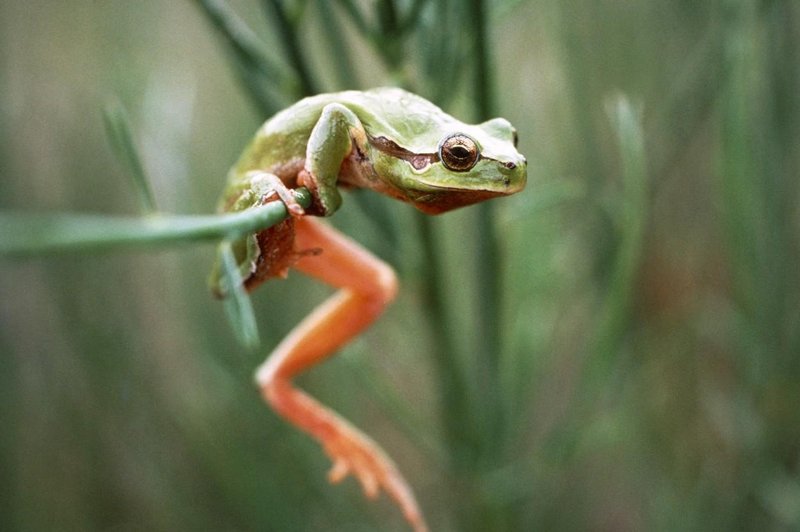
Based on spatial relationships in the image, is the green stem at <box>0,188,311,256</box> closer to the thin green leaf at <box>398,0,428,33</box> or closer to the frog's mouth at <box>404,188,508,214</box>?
the frog's mouth at <box>404,188,508,214</box>

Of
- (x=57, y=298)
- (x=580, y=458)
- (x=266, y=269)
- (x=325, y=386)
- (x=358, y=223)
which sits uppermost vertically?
(x=266, y=269)

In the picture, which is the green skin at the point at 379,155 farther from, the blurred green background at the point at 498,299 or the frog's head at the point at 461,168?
the blurred green background at the point at 498,299

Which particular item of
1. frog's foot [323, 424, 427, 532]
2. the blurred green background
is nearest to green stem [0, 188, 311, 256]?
the blurred green background

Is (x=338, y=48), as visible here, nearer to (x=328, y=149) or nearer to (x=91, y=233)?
(x=328, y=149)

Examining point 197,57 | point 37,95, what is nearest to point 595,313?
point 37,95

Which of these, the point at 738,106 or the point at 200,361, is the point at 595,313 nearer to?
the point at 738,106

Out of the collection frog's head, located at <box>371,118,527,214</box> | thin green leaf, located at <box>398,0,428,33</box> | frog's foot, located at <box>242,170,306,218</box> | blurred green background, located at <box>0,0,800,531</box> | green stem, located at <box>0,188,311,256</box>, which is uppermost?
Result: green stem, located at <box>0,188,311,256</box>

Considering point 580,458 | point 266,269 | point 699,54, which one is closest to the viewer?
point 266,269
